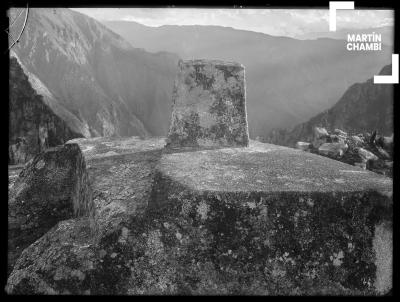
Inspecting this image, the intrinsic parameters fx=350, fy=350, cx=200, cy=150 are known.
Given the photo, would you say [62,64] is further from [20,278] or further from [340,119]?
[20,278]

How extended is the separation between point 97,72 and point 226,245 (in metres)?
130

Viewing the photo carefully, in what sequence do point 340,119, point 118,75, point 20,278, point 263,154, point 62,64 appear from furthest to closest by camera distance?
point 118,75 → point 62,64 → point 340,119 → point 263,154 → point 20,278

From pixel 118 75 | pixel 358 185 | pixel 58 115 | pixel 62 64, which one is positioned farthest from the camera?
pixel 118 75

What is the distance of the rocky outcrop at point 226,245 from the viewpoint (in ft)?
15.6

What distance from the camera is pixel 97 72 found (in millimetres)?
125625

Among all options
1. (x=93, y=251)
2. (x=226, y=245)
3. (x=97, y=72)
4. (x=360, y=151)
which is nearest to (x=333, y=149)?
(x=360, y=151)

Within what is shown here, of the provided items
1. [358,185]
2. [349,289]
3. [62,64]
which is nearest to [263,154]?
[358,185]

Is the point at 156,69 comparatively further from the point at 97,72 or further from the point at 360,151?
the point at 360,151

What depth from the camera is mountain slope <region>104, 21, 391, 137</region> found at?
134 meters

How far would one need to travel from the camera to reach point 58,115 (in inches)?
2140

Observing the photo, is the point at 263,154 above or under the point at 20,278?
above

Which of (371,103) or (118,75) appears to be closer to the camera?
(371,103)

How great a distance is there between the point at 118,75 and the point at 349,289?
133 metres

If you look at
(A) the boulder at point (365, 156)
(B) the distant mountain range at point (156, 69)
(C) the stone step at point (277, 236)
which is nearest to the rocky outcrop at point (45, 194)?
(C) the stone step at point (277, 236)
